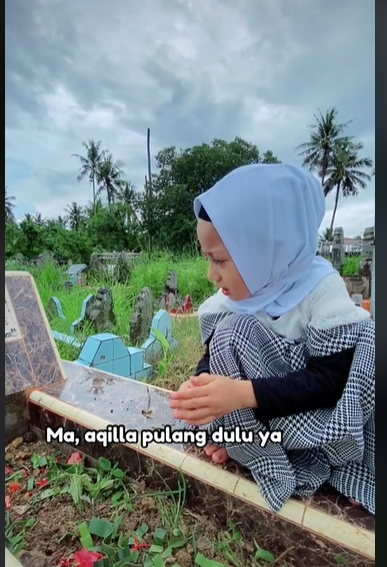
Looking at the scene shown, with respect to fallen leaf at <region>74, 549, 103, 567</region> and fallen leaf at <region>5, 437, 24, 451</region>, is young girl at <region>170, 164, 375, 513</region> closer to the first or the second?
fallen leaf at <region>74, 549, 103, 567</region>

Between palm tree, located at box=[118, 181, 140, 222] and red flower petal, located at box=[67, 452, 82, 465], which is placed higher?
palm tree, located at box=[118, 181, 140, 222]

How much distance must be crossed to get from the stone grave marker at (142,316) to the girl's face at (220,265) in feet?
0.75

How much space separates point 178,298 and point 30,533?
28.3 inches

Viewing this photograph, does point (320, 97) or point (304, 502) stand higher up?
point (320, 97)

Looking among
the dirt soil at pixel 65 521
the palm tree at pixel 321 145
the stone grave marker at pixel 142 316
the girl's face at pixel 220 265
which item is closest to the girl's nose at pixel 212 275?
the girl's face at pixel 220 265

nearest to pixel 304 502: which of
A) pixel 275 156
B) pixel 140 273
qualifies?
pixel 140 273

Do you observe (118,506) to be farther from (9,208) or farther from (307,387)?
(9,208)

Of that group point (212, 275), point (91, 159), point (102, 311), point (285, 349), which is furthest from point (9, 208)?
point (285, 349)

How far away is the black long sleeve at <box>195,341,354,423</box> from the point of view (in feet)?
2.81

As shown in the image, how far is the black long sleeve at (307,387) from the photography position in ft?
2.81

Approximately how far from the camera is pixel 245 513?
34.8 inches

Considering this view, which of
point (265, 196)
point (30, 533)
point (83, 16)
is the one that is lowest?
point (30, 533)

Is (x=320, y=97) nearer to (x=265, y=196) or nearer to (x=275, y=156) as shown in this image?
(x=275, y=156)

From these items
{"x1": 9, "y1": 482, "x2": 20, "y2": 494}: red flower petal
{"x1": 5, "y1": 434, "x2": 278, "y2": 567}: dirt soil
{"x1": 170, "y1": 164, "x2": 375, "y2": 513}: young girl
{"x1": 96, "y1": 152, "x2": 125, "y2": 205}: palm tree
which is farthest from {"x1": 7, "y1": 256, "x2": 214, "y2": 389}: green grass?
{"x1": 9, "y1": 482, "x2": 20, "y2": 494}: red flower petal
